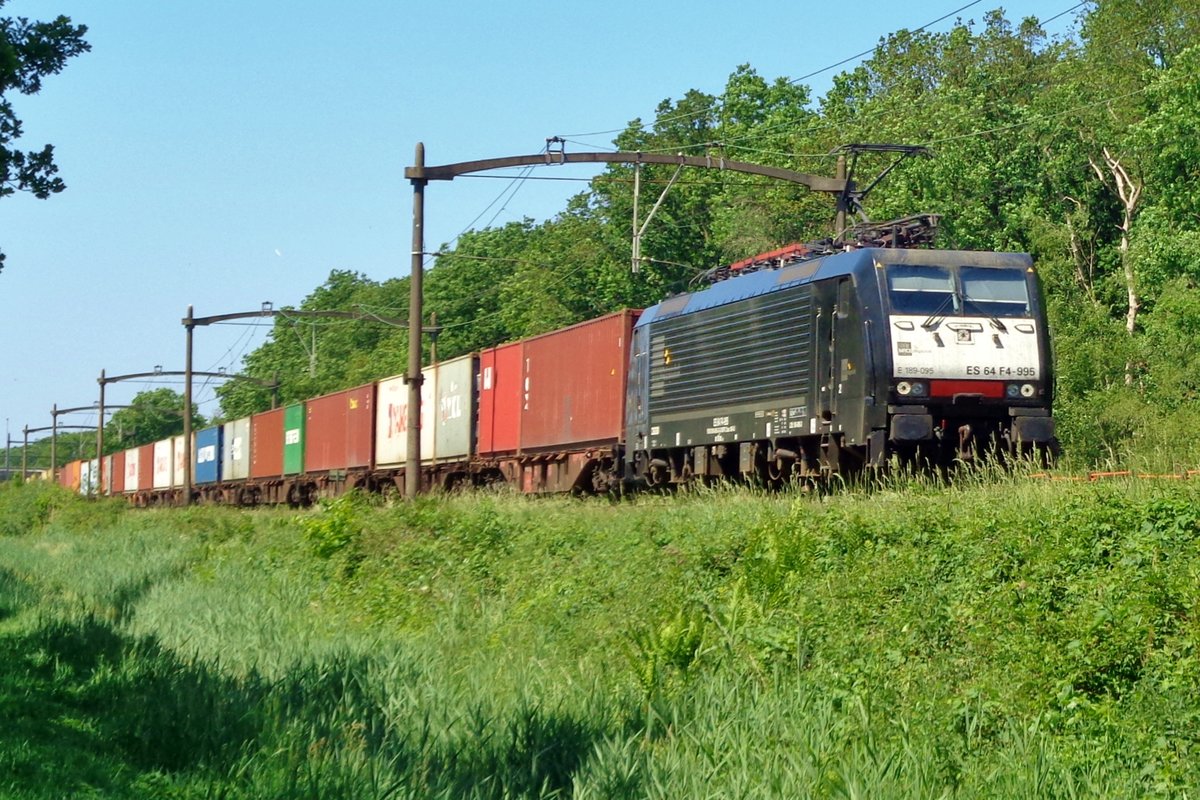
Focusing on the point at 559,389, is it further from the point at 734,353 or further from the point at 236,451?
the point at 236,451

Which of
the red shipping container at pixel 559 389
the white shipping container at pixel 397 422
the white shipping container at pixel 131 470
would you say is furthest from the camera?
the white shipping container at pixel 131 470

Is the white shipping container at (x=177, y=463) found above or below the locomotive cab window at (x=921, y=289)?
below

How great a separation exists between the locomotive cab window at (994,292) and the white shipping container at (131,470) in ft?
177

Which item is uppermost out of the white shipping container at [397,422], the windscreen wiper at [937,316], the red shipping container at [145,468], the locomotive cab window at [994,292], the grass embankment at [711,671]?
the locomotive cab window at [994,292]

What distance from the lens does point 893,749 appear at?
8.64m

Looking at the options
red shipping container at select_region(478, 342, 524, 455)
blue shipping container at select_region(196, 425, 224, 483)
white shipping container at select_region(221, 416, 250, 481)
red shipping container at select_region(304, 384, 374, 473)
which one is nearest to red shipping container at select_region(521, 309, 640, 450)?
red shipping container at select_region(478, 342, 524, 455)

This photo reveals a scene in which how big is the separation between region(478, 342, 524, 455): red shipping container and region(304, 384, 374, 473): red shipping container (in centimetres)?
670

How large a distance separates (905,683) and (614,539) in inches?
235

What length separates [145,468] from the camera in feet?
209

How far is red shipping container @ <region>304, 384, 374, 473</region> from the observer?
36312 millimetres

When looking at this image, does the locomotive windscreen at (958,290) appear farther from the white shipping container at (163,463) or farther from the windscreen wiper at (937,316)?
the white shipping container at (163,463)

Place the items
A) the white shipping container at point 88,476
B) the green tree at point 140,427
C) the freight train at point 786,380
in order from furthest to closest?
1. the green tree at point 140,427
2. the white shipping container at point 88,476
3. the freight train at point 786,380

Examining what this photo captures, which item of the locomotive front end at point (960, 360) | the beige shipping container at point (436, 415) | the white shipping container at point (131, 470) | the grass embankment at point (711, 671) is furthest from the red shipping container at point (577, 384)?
the white shipping container at point (131, 470)

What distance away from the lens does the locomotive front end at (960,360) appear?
1648 cm
